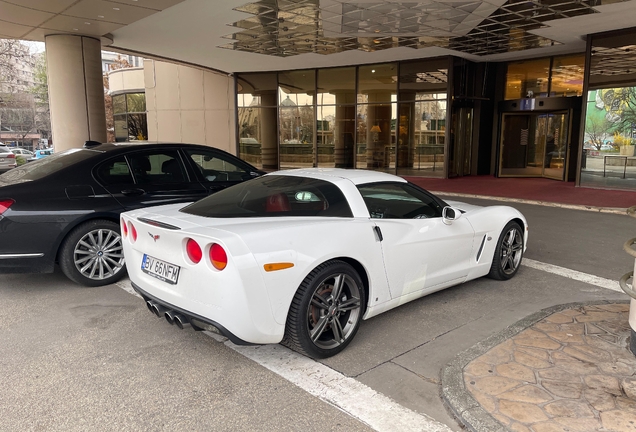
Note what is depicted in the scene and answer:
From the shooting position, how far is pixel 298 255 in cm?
334

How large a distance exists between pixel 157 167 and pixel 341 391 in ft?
13.2

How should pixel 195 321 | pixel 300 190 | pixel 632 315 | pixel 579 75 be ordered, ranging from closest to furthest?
pixel 195 321 → pixel 632 315 → pixel 300 190 → pixel 579 75

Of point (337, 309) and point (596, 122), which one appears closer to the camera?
point (337, 309)

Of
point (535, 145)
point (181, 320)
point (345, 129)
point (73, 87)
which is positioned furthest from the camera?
point (345, 129)

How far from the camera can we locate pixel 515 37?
13.9 meters

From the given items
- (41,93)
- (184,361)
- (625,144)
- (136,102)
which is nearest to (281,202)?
(184,361)

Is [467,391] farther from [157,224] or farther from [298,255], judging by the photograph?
[157,224]

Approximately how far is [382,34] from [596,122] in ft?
23.0

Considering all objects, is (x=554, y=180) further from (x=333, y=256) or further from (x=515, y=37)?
(x=333, y=256)

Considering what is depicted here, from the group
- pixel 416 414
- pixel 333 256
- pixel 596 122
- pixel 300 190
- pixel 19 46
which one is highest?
pixel 19 46

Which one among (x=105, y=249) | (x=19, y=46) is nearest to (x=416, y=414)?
(x=105, y=249)

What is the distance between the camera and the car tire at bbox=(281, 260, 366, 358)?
340 cm

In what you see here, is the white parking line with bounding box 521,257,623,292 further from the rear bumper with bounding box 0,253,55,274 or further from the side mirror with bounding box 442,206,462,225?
the rear bumper with bounding box 0,253,55,274

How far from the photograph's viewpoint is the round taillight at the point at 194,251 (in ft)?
10.7
